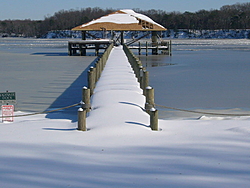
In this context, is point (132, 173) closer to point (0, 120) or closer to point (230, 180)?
point (230, 180)

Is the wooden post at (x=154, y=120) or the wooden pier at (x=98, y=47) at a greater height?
the wooden pier at (x=98, y=47)

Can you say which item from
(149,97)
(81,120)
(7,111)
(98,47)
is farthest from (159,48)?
(81,120)

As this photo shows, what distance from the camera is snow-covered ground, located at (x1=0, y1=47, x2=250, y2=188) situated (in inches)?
201

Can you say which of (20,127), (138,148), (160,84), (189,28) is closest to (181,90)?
(160,84)

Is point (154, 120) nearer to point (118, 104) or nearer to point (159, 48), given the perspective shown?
point (118, 104)

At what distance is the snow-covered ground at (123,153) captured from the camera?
5.11 metres

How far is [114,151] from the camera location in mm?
6305

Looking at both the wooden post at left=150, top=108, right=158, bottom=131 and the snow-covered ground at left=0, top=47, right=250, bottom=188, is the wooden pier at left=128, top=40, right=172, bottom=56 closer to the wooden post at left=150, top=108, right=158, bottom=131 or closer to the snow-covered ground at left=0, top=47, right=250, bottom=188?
the snow-covered ground at left=0, top=47, right=250, bottom=188

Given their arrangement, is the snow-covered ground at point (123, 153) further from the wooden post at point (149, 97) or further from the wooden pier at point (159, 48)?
the wooden pier at point (159, 48)

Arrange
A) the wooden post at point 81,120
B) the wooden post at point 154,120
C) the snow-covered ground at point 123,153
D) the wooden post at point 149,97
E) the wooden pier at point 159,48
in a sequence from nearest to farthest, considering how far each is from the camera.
Answer: 1. the snow-covered ground at point 123,153
2. the wooden post at point 81,120
3. the wooden post at point 154,120
4. the wooden post at point 149,97
5. the wooden pier at point 159,48

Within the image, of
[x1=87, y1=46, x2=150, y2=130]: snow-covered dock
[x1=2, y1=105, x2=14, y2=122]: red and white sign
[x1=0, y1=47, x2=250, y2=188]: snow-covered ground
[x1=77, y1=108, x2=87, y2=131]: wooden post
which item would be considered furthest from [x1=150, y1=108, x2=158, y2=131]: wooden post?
[x1=2, y1=105, x2=14, y2=122]: red and white sign

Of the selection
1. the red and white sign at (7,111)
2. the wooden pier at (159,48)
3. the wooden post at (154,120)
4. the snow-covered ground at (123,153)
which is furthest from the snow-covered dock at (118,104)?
the wooden pier at (159,48)

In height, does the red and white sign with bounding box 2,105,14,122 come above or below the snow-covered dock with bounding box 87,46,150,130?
below

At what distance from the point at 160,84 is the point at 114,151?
1230cm
